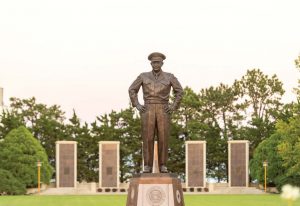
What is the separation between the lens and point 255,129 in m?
47.4

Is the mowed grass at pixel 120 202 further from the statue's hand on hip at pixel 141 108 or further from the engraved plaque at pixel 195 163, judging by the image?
the engraved plaque at pixel 195 163

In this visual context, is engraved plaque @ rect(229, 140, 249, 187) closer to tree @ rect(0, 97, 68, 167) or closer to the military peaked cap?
tree @ rect(0, 97, 68, 167)

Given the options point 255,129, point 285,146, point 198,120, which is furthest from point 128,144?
point 285,146

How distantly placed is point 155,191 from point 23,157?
3314 cm

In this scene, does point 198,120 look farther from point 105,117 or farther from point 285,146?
point 285,146

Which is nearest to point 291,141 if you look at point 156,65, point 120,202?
point 120,202

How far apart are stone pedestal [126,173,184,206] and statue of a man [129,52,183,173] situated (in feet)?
0.91

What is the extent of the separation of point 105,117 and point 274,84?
508 inches

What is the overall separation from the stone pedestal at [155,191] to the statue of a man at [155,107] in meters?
0.28

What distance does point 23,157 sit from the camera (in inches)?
1684

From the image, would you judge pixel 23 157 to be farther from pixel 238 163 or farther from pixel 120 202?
pixel 120 202

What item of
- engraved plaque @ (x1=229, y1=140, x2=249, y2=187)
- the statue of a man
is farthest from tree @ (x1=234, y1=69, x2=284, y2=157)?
the statue of a man

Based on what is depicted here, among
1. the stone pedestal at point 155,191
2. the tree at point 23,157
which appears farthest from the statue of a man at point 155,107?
the tree at point 23,157

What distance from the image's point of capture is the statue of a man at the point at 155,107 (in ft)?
35.9
